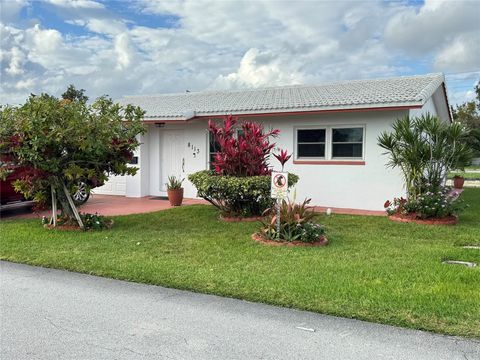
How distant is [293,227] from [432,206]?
3775 millimetres

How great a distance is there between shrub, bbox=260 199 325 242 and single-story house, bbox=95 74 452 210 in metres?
4.39

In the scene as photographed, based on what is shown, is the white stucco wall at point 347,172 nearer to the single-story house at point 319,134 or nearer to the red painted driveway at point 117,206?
the single-story house at point 319,134

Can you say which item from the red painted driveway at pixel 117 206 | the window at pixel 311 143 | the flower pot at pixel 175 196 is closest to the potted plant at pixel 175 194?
the flower pot at pixel 175 196

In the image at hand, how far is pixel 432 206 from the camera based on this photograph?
30.8 ft

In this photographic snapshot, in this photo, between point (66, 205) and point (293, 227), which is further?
point (66, 205)

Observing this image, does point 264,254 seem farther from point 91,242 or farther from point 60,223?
point 60,223

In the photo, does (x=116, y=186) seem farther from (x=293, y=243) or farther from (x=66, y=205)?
(x=293, y=243)

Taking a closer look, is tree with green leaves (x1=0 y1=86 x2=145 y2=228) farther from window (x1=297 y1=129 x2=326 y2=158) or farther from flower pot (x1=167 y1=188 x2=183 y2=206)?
window (x1=297 y1=129 x2=326 y2=158)

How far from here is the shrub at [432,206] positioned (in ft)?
30.8

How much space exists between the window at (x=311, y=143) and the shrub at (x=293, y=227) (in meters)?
4.71

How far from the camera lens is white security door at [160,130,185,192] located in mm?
14219

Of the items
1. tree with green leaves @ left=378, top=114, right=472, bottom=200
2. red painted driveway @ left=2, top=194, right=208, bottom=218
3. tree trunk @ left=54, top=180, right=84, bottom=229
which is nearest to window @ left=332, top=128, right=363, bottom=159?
tree with green leaves @ left=378, top=114, right=472, bottom=200

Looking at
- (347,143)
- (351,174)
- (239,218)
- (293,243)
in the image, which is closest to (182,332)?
(293,243)

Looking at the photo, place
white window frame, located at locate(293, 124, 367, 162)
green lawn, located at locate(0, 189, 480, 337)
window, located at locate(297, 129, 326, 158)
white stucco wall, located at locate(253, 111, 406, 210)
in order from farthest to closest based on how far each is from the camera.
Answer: window, located at locate(297, 129, 326, 158) < white window frame, located at locate(293, 124, 367, 162) < white stucco wall, located at locate(253, 111, 406, 210) < green lawn, located at locate(0, 189, 480, 337)
